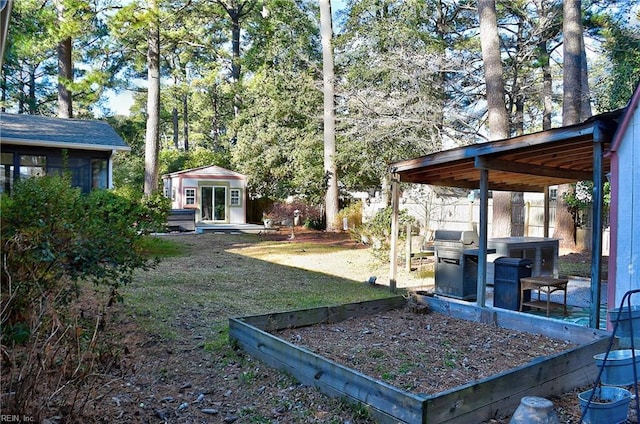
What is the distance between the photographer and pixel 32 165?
13.8 metres

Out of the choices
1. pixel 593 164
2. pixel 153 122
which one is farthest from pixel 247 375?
pixel 153 122

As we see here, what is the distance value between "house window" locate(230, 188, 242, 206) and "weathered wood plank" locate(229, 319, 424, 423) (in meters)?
17.5

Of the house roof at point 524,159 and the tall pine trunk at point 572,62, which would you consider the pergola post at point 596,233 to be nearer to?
the house roof at point 524,159

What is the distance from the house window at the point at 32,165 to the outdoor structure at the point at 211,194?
23.9ft

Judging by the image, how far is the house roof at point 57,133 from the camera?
13.3m

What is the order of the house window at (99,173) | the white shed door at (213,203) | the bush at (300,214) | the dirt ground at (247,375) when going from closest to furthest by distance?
the dirt ground at (247,375) → the house window at (99,173) → the bush at (300,214) → the white shed door at (213,203)

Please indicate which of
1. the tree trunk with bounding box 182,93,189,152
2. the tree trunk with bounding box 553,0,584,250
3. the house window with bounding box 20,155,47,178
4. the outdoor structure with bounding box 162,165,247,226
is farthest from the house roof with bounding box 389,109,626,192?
the tree trunk with bounding box 182,93,189,152

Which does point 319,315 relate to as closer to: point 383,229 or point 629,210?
point 629,210

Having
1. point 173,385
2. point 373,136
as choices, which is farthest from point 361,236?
point 173,385

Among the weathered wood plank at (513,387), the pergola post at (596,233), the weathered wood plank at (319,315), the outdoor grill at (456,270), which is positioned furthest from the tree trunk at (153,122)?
the weathered wood plank at (513,387)

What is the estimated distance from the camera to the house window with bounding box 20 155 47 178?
44.8ft

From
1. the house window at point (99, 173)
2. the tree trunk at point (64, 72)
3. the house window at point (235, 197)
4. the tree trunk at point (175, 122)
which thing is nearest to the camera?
the house window at point (99, 173)

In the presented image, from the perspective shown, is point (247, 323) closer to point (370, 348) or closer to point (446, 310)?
point (370, 348)

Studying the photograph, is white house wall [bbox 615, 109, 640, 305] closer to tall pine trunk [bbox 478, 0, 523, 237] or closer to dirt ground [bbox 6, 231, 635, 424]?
dirt ground [bbox 6, 231, 635, 424]
